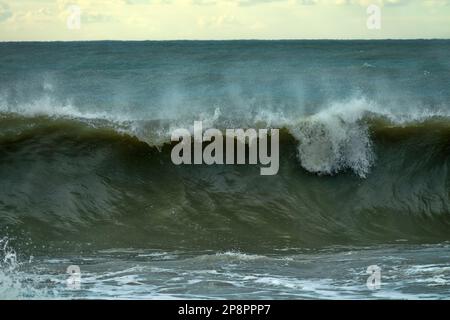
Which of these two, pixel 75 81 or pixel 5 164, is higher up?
pixel 75 81

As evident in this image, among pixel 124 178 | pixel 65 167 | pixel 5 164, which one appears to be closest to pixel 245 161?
pixel 124 178

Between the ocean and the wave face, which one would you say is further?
the wave face

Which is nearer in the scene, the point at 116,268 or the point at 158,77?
the point at 116,268

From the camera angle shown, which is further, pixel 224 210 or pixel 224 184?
pixel 224 184

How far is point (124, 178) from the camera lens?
12742 mm

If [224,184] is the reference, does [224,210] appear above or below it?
below

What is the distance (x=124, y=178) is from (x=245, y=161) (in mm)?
2026

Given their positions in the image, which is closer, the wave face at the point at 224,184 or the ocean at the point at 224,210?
the ocean at the point at 224,210
